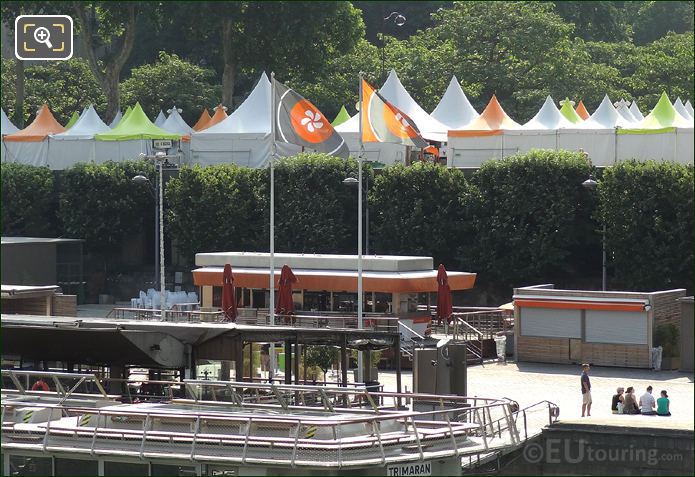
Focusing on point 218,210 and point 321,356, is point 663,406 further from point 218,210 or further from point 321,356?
point 218,210

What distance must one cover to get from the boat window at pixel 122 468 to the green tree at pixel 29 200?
4303 cm

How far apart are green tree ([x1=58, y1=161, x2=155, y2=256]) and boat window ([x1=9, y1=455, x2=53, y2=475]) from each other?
131 ft

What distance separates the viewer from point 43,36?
16.9 metres

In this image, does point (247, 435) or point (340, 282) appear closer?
point (247, 435)

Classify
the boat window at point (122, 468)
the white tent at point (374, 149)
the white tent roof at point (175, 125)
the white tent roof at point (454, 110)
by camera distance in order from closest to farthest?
1. the boat window at point (122, 468)
2. the white tent at point (374, 149)
3. the white tent roof at point (454, 110)
4. the white tent roof at point (175, 125)

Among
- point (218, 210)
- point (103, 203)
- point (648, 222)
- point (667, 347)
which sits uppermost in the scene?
point (103, 203)

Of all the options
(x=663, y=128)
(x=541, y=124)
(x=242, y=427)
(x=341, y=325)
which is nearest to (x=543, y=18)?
(x=541, y=124)

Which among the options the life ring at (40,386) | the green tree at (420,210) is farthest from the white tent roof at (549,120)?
the life ring at (40,386)

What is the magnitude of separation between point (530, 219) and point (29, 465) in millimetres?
32787

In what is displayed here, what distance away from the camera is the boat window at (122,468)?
2205 cm

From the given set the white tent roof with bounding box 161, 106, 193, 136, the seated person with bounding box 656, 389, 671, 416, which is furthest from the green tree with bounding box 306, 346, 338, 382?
the white tent roof with bounding box 161, 106, 193, 136

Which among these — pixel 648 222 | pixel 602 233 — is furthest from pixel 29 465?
pixel 602 233

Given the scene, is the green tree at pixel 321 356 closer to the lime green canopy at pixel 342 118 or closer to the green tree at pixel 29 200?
the green tree at pixel 29 200

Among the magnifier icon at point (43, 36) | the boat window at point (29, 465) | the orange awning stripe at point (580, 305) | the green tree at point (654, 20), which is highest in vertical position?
the green tree at point (654, 20)
